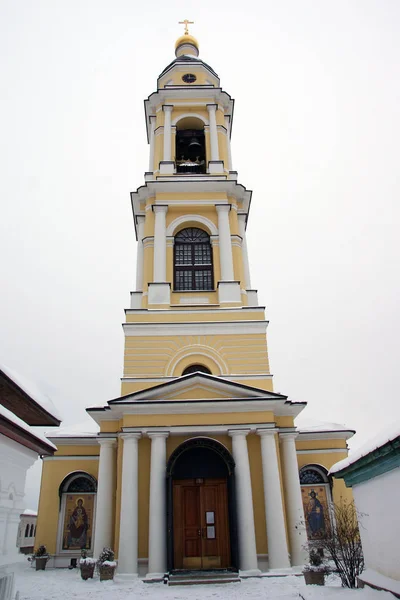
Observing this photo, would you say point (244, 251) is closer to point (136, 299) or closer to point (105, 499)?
point (136, 299)

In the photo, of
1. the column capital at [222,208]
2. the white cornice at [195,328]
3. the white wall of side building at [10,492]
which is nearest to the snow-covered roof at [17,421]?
the white wall of side building at [10,492]

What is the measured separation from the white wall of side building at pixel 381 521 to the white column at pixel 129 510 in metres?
7.63

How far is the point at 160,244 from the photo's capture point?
18.8 meters

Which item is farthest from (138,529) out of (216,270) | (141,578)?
(216,270)

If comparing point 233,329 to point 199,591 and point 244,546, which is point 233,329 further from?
point 199,591

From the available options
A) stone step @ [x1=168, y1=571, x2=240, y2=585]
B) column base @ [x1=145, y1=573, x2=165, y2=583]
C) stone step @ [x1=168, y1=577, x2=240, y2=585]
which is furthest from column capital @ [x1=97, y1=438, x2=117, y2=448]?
stone step @ [x1=168, y1=577, x2=240, y2=585]

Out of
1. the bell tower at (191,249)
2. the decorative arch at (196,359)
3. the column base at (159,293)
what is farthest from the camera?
the column base at (159,293)

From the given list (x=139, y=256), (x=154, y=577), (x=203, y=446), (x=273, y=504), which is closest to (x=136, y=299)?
(x=139, y=256)

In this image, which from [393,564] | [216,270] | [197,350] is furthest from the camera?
[216,270]

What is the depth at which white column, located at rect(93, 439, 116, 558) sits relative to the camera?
1371 centimetres

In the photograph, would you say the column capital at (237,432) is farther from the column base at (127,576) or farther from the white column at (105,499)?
the column base at (127,576)

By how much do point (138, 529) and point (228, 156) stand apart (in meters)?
16.2

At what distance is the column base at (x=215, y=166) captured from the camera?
814 inches

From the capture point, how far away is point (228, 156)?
72.1 ft
